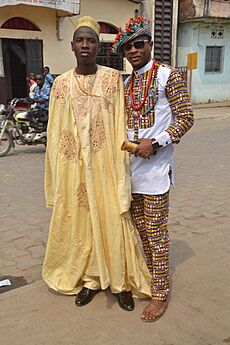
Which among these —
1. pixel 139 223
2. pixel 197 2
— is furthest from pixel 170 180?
pixel 197 2

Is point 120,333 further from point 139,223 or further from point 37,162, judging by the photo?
point 37,162

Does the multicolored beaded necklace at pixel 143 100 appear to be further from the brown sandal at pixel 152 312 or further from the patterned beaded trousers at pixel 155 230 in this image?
the brown sandal at pixel 152 312

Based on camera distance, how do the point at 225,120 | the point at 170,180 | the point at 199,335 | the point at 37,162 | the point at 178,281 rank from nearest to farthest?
the point at 199,335, the point at 170,180, the point at 178,281, the point at 37,162, the point at 225,120

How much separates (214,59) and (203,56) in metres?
0.77

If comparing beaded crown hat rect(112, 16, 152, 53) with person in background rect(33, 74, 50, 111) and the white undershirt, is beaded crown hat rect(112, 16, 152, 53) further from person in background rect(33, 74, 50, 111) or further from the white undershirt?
person in background rect(33, 74, 50, 111)

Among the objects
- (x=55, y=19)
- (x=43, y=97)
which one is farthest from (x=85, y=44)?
(x=55, y=19)

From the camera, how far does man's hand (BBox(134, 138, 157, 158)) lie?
221 centimetres

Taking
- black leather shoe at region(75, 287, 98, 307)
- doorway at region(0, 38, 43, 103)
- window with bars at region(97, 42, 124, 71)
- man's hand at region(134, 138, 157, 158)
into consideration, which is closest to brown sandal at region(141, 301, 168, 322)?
black leather shoe at region(75, 287, 98, 307)

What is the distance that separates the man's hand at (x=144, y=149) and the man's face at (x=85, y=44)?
575 mm

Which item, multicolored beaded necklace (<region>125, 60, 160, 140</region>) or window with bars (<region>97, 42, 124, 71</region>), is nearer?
multicolored beaded necklace (<region>125, 60, 160, 140</region>)

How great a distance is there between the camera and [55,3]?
10.6 metres

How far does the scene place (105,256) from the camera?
250cm

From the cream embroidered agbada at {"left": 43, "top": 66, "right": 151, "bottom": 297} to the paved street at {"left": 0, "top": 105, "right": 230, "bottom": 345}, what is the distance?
239mm

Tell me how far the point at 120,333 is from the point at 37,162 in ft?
16.5
